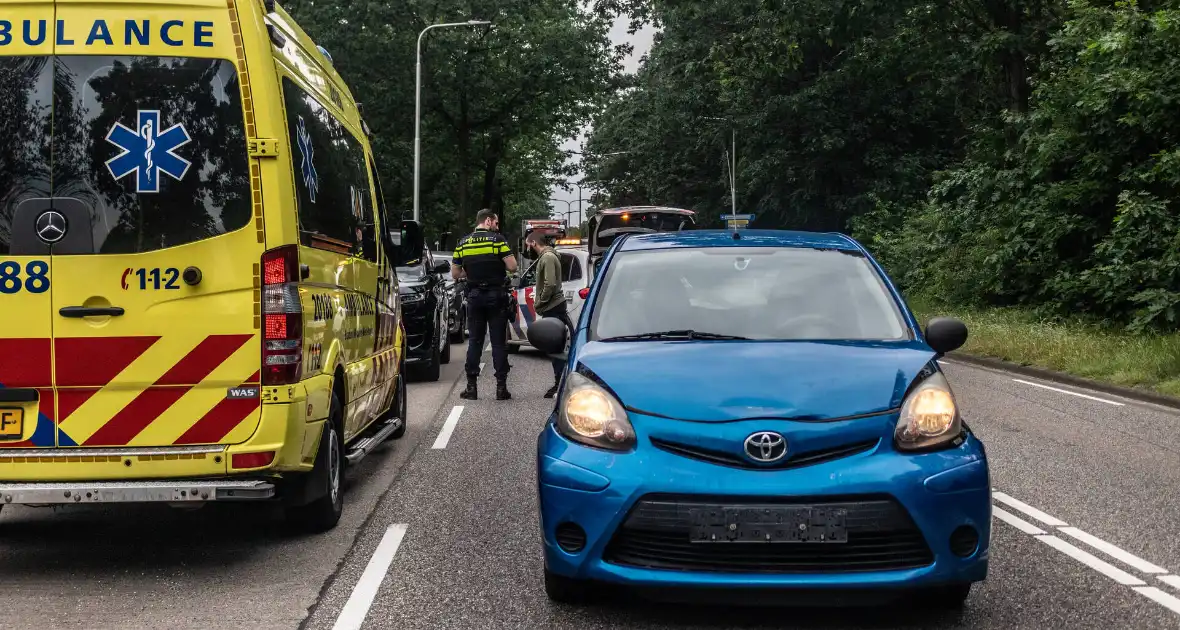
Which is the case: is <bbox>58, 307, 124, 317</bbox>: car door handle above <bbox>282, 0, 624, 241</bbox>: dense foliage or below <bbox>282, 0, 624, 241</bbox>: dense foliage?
below

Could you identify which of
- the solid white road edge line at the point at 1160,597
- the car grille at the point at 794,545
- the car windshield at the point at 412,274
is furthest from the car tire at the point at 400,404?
the solid white road edge line at the point at 1160,597

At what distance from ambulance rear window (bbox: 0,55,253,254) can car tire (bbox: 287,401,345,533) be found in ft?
4.17

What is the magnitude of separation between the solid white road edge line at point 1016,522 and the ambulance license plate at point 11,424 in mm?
4429

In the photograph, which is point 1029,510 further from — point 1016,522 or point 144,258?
point 144,258

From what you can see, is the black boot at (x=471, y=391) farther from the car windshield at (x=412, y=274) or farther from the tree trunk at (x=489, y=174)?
the tree trunk at (x=489, y=174)

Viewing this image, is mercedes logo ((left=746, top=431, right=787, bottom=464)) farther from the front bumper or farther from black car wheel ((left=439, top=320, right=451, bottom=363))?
black car wheel ((left=439, top=320, right=451, bottom=363))

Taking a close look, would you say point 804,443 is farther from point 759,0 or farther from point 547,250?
point 759,0

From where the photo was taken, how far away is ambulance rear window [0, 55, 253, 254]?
18.3 ft

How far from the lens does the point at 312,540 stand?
6.53 metres

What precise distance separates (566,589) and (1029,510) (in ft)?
10.7

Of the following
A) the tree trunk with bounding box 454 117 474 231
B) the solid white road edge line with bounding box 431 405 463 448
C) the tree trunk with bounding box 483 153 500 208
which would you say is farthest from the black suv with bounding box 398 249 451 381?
the tree trunk with bounding box 483 153 500 208

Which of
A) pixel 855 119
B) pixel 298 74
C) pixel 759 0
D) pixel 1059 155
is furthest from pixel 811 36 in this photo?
pixel 298 74

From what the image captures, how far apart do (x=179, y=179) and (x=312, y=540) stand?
1.91m

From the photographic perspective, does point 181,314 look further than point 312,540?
No
